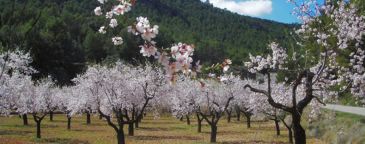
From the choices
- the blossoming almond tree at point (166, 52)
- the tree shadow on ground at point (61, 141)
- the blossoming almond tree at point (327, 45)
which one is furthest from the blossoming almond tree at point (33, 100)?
the blossoming almond tree at point (166, 52)

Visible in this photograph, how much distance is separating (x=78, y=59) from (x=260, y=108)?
64.5m

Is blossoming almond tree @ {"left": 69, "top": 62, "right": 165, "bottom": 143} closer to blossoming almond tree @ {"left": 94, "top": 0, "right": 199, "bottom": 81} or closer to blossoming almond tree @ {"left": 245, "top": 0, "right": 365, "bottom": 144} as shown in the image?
blossoming almond tree @ {"left": 245, "top": 0, "right": 365, "bottom": 144}

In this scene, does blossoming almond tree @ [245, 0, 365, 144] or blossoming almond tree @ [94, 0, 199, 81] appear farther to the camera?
blossoming almond tree @ [245, 0, 365, 144]

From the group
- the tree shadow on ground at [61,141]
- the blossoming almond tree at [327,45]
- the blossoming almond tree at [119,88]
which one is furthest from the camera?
the blossoming almond tree at [119,88]

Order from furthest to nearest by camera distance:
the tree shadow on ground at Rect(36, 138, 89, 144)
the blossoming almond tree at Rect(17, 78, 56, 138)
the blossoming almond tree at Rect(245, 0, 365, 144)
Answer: the blossoming almond tree at Rect(17, 78, 56, 138) → the tree shadow on ground at Rect(36, 138, 89, 144) → the blossoming almond tree at Rect(245, 0, 365, 144)

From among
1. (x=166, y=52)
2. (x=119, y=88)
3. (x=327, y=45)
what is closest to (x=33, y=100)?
(x=119, y=88)

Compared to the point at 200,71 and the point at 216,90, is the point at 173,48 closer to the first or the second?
the point at 200,71

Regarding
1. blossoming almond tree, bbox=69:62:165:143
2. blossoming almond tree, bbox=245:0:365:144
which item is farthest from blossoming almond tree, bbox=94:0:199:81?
blossoming almond tree, bbox=69:62:165:143

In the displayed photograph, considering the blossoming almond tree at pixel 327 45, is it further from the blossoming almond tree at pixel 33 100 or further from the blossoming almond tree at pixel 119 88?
the blossoming almond tree at pixel 33 100

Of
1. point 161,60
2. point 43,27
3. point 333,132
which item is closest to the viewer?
point 161,60

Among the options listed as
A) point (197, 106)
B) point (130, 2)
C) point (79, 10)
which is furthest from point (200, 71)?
point (79, 10)

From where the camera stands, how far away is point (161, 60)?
205 inches

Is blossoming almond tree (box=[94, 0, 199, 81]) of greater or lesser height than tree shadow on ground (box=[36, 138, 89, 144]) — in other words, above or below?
above

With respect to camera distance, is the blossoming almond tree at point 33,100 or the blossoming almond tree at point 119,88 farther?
the blossoming almond tree at point 33,100
